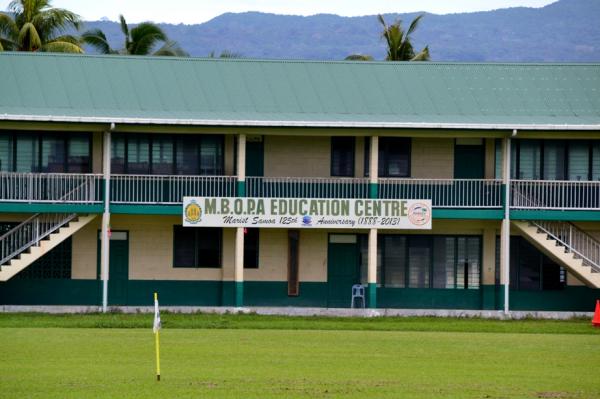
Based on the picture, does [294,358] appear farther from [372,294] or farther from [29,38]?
[29,38]

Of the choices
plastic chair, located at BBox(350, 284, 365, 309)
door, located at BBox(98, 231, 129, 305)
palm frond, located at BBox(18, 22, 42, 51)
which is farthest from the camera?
palm frond, located at BBox(18, 22, 42, 51)

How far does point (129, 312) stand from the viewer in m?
41.4

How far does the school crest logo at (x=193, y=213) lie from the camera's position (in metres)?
42.3

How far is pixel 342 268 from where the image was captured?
148 feet

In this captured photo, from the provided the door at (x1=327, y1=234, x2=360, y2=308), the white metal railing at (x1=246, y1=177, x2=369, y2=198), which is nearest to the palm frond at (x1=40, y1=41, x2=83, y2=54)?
the white metal railing at (x1=246, y1=177, x2=369, y2=198)

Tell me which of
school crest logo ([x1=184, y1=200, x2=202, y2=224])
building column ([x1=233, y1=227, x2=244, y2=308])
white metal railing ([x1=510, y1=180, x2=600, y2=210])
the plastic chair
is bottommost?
the plastic chair

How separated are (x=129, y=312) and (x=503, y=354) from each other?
13798 mm

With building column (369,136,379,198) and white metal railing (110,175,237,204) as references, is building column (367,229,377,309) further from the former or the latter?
white metal railing (110,175,237,204)

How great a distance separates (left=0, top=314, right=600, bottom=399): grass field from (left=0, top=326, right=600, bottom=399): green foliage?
0.02 metres

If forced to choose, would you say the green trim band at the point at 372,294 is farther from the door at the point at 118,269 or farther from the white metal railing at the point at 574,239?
the door at the point at 118,269

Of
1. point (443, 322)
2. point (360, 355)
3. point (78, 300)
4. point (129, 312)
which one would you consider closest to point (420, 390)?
point (360, 355)

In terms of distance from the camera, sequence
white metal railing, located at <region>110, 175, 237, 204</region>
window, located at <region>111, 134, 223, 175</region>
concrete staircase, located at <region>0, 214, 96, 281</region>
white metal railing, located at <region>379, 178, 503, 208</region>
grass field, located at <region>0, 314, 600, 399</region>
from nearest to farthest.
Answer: grass field, located at <region>0, 314, 600, 399</region> → concrete staircase, located at <region>0, 214, 96, 281</region> → white metal railing, located at <region>110, 175, 237, 204</region> → white metal railing, located at <region>379, 178, 503, 208</region> → window, located at <region>111, 134, 223, 175</region>

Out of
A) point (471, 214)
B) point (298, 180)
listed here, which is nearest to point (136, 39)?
point (298, 180)

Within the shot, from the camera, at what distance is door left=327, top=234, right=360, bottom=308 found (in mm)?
44969
